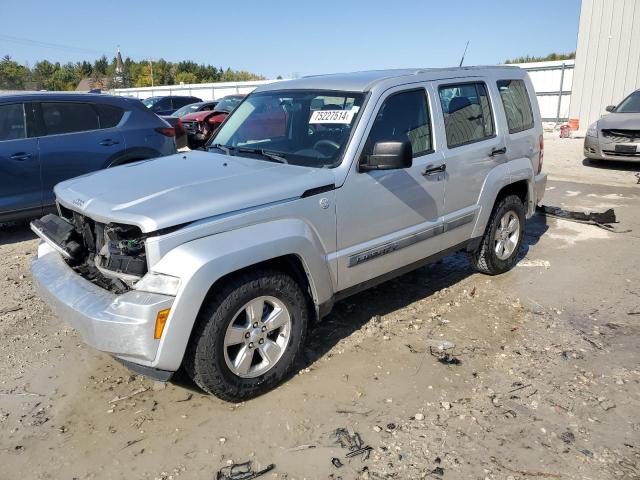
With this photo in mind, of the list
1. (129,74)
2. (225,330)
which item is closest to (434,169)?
(225,330)

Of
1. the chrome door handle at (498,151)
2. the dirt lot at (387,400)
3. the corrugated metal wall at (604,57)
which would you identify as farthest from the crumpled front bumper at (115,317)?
the corrugated metal wall at (604,57)

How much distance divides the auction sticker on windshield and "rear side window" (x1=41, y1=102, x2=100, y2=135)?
4114 mm

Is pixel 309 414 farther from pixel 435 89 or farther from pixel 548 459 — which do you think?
pixel 435 89

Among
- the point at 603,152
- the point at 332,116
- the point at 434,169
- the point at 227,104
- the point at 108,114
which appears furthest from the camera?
the point at 227,104

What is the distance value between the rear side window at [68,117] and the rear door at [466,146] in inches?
183

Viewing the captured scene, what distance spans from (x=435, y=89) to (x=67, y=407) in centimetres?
346

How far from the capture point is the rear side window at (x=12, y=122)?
6.09m

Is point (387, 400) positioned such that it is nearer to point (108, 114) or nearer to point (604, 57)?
point (108, 114)

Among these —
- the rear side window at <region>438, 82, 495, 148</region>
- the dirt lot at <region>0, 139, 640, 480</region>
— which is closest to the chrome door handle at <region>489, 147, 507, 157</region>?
the rear side window at <region>438, 82, 495, 148</region>

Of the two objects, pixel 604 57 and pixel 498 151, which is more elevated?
pixel 604 57

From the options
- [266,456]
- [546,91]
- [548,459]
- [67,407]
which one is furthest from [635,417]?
[546,91]

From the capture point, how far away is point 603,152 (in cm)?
1100

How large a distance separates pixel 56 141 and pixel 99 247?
3874 mm

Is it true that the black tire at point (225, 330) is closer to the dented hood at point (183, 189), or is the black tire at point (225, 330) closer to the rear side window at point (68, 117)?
the dented hood at point (183, 189)
